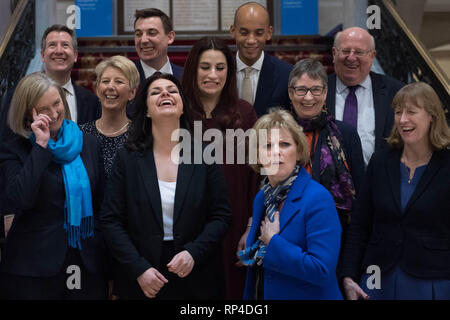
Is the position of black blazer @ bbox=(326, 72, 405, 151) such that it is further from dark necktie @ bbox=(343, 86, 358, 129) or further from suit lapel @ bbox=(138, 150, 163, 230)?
suit lapel @ bbox=(138, 150, 163, 230)

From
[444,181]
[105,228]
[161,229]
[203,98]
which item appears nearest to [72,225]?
[105,228]

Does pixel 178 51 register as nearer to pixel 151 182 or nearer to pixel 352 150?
pixel 352 150

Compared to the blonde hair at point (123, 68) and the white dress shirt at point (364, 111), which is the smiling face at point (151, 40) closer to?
the blonde hair at point (123, 68)

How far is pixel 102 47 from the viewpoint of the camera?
712cm

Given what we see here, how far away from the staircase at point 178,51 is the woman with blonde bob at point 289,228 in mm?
3950

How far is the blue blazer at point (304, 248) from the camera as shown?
7.85 feet

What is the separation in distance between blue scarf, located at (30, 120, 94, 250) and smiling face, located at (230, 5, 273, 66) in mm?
1572

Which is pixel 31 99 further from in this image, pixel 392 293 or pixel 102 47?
pixel 102 47

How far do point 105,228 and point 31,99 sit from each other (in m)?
0.76

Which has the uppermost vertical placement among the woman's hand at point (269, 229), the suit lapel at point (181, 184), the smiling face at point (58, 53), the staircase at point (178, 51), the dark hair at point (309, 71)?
the staircase at point (178, 51)

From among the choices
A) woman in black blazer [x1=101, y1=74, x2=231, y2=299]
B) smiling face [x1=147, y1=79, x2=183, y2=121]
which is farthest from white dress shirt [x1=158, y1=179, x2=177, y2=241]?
smiling face [x1=147, y1=79, x2=183, y2=121]

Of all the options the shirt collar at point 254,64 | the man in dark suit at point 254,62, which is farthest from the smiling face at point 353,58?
the shirt collar at point 254,64

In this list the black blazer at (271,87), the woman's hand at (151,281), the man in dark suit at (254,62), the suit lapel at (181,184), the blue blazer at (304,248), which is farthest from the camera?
the man in dark suit at (254,62)

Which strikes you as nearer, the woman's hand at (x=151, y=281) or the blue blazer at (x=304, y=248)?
the blue blazer at (x=304, y=248)
